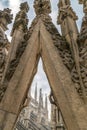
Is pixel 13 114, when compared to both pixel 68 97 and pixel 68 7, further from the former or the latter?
pixel 68 7

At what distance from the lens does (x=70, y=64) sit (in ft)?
13.9

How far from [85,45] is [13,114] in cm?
187

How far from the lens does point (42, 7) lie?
629cm

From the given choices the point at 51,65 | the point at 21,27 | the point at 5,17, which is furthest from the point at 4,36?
the point at 51,65

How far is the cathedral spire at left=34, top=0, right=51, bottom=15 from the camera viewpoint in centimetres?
614

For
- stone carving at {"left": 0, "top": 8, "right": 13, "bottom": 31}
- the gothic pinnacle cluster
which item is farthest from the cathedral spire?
stone carving at {"left": 0, "top": 8, "right": 13, "bottom": 31}

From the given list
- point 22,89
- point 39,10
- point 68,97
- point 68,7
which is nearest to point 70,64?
point 68,97

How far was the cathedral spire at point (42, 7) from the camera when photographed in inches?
242

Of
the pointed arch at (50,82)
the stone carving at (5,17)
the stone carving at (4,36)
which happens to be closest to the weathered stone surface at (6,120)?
the pointed arch at (50,82)

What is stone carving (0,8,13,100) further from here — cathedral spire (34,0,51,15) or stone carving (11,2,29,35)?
cathedral spire (34,0,51,15)

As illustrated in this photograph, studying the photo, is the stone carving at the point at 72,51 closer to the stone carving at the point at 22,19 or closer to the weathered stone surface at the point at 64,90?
the weathered stone surface at the point at 64,90

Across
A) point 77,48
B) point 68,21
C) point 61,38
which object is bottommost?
→ point 77,48

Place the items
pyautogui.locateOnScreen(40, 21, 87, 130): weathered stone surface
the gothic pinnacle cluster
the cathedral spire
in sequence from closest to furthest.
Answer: pyautogui.locateOnScreen(40, 21, 87, 130): weathered stone surface < the gothic pinnacle cluster < the cathedral spire

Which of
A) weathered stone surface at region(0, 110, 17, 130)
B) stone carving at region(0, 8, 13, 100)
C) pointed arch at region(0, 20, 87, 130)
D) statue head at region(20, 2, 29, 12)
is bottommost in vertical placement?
weathered stone surface at region(0, 110, 17, 130)
